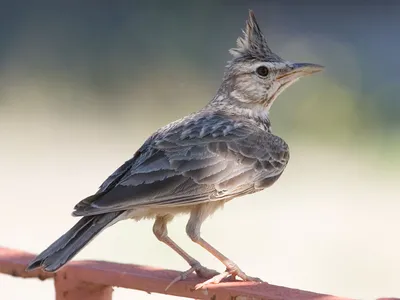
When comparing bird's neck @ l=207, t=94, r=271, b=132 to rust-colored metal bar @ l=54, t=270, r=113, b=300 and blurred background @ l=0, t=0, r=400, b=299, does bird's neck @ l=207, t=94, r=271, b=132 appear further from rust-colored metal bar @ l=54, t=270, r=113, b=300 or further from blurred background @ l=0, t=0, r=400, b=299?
blurred background @ l=0, t=0, r=400, b=299

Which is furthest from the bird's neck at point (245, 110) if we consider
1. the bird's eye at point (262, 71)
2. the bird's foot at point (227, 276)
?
the bird's foot at point (227, 276)

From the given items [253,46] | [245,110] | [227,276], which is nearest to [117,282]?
[227,276]

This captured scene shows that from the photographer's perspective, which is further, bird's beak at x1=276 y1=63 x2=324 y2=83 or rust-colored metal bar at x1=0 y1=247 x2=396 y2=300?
bird's beak at x1=276 y1=63 x2=324 y2=83

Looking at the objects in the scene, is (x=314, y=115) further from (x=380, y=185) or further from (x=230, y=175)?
(x=230, y=175)

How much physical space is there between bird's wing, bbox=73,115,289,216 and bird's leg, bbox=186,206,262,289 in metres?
0.14

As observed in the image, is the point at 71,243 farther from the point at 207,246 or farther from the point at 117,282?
the point at 207,246

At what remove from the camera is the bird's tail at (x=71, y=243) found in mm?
4723

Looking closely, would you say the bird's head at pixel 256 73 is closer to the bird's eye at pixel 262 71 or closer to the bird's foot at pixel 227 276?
the bird's eye at pixel 262 71

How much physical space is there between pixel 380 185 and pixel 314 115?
279 centimetres

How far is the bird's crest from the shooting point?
6273 mm

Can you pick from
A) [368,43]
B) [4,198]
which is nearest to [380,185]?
[4,198]

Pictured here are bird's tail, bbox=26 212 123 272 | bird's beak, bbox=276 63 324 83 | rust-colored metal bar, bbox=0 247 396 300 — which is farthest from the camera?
bird's beak, bbox=276 63 324 83

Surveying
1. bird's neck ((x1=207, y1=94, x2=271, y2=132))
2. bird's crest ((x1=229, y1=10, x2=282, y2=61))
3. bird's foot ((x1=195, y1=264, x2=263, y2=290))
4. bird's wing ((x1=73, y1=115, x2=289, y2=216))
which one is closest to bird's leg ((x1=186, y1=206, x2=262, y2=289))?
bird's foot ((x1=195, y1=264, x2=263, y2=290))

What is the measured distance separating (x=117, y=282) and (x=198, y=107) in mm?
9985
